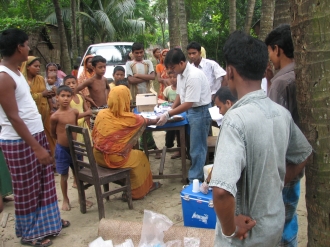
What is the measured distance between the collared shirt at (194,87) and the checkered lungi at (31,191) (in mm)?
1747

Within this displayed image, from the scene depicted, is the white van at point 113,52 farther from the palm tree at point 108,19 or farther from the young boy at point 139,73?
the palm tree at point 108,19

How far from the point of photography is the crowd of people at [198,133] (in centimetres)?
142

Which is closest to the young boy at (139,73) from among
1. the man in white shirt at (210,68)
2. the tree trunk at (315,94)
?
the man in white shirt at (210,68)

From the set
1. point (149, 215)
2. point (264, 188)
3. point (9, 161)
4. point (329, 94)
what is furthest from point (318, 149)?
point (9, 161)

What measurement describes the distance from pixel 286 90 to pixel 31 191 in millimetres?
2361

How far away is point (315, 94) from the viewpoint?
1.72 meters

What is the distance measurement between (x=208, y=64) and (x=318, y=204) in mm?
3860

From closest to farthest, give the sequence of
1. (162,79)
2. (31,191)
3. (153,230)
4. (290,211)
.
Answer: (290,211), (153,230), (31,191), (162,79)

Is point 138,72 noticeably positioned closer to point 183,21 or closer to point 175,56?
point 175,56

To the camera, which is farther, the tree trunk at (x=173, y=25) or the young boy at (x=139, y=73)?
the tree trunk at (x=173, y=25)

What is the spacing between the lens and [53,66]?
5.63 metres

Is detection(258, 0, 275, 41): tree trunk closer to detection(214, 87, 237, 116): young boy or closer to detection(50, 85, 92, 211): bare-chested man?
detection(214, 87, 237, 116): young boy

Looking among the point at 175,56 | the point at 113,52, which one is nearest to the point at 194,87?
the point at 175,56

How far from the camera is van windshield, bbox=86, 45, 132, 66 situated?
9.12 metres
